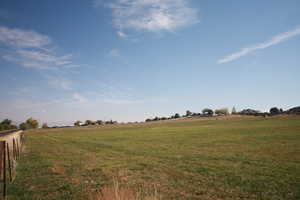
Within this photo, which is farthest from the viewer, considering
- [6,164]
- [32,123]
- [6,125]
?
[32,123]

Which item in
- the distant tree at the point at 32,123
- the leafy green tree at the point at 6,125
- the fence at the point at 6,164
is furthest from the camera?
the distant tree at the point at 32,123

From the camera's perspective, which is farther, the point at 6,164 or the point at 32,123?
the point at 32,123

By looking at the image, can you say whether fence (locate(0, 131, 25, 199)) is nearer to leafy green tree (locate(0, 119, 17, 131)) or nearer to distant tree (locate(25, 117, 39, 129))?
leafy green tree (locate(0, 119, 17, 131))

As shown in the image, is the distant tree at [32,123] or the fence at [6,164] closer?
the fence at [6,164]

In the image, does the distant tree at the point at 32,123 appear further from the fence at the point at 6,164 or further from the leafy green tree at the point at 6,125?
the fence at the point at 6,164

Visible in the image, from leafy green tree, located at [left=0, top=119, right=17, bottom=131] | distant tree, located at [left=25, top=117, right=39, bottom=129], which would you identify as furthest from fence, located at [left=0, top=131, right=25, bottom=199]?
distant tree, located at [left=25, top=117, right=39, bottom=129]

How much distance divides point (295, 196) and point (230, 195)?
8.24ft

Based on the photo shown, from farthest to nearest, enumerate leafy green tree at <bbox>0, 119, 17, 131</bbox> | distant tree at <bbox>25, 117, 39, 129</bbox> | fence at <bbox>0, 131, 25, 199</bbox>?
distant tree at <bbox>25, 117, 39, 129</bbox> < leafy green tree at <bbox>0, 119, 17, 131</bbox> < fence at <bbox>0, 131, 25, 199</bbox>

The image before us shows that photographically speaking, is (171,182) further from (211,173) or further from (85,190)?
(85,190)

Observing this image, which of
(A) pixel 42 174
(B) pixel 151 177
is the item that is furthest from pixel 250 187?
(A) pixel 42 174

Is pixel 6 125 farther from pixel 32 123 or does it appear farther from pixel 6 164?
pixel 6 164

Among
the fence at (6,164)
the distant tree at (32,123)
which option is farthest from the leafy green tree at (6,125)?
the fence at (6,164)

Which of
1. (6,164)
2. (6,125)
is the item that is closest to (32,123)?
(6,125)

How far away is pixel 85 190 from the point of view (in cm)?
836
